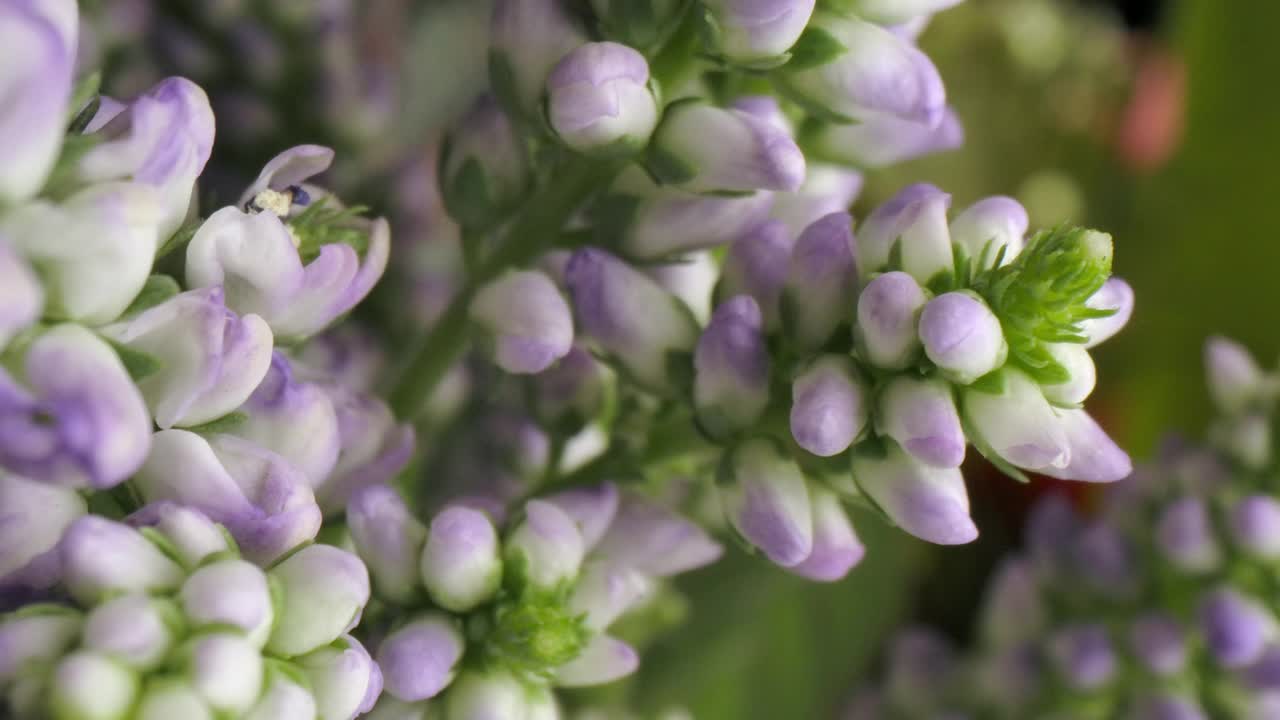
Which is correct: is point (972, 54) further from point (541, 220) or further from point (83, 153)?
point (83, 153)

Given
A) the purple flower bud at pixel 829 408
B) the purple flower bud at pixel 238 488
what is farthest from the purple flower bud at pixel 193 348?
the purple flower bud at pixel 829 408

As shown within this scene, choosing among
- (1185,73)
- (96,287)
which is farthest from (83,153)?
(1185,73)

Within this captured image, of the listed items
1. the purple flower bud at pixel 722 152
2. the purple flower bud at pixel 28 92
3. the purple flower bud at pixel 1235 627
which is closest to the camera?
the purple flower bud at pixel 28 92

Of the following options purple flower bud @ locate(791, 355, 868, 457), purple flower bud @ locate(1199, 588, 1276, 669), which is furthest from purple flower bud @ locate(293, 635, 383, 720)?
purple flower bud @ locate(1199, 588, 1276, 669)

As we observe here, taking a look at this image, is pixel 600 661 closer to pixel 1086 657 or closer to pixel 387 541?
pixel 387 541

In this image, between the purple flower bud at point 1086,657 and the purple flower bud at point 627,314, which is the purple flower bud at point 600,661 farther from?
the purple flower bud at point 1086,657

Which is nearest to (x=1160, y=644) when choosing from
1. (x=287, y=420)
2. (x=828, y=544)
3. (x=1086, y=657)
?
(x=1086, y=657)
